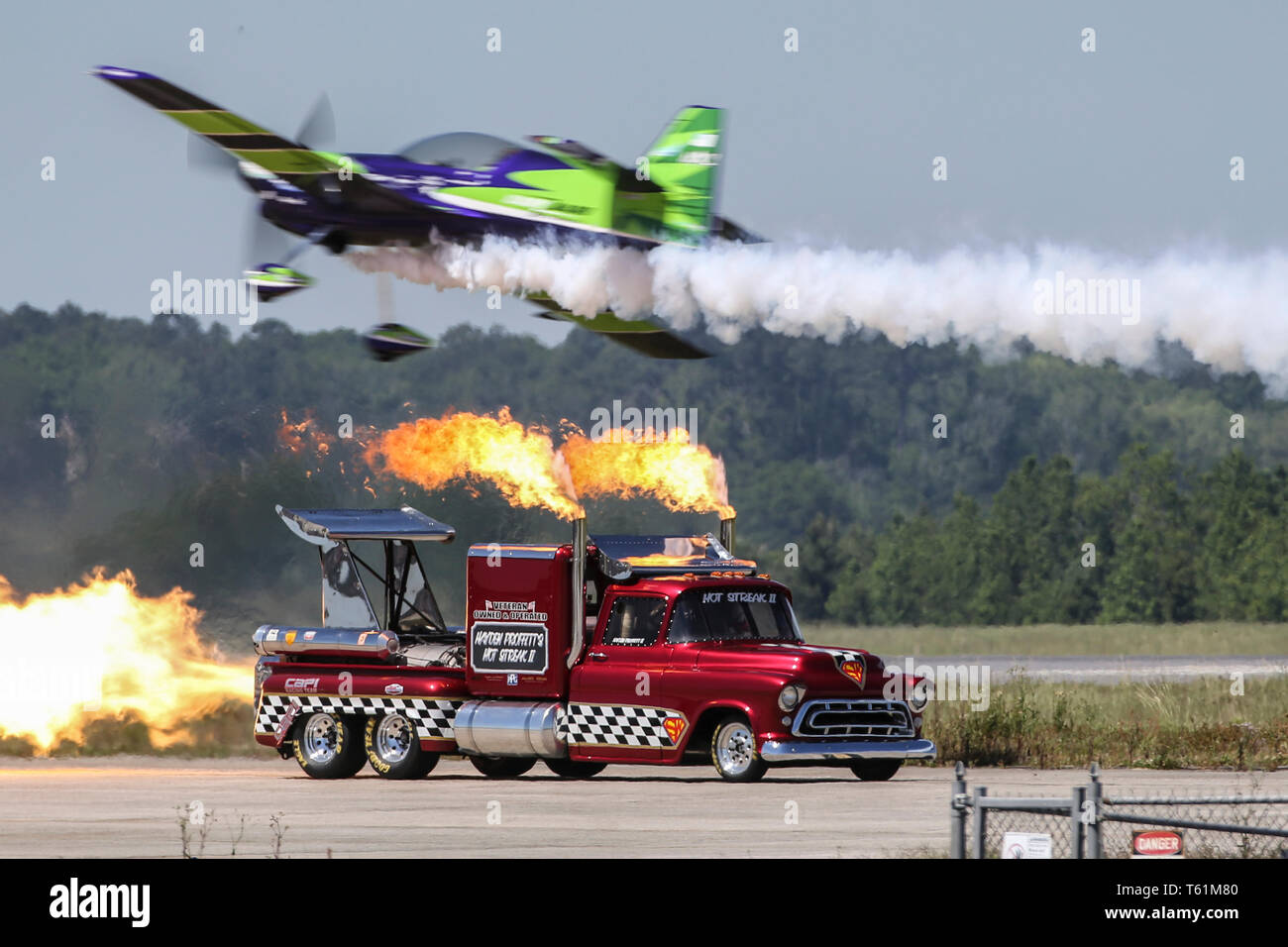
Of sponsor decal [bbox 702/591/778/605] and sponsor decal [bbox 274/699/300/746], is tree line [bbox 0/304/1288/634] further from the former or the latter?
sponsor decal [bbox 274/699/300/746]

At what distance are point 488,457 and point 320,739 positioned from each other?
402cm

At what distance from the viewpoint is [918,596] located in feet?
279

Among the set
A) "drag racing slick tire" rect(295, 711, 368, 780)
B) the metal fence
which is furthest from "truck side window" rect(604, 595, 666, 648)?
the metal fence

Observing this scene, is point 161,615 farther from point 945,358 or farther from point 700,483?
point 945,358

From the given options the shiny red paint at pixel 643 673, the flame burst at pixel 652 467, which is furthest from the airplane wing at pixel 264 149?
the shiny red paint at pixel 643 673

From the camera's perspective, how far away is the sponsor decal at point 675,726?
884 inches

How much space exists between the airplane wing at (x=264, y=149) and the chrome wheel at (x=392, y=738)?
15517mm

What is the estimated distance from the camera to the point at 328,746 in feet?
80.5

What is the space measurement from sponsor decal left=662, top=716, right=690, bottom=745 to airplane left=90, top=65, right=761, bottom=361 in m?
14.7

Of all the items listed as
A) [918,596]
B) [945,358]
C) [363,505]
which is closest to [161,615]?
[363,505]

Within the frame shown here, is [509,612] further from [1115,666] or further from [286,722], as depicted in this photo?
[1115,666]

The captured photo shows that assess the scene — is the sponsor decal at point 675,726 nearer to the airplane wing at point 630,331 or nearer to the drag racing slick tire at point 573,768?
the drag racing slick tire at point 573,768

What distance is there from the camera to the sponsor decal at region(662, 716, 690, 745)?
22453 mm

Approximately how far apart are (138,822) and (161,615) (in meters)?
12.5
